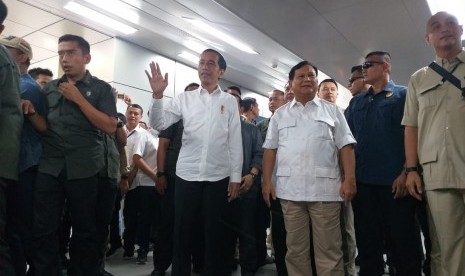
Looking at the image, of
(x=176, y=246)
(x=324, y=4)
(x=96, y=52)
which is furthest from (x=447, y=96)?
(x=96, y=52)

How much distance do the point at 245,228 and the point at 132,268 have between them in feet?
3.39

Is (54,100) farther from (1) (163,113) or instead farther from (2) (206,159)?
(2) (206,159)

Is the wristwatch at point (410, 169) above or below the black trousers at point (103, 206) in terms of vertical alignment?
above

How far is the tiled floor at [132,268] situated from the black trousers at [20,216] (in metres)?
1.05

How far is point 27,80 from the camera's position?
1.98 m

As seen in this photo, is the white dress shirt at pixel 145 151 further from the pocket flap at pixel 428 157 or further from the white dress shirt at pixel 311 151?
the pocket flap at pixel 428 157

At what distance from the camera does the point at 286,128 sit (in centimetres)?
214

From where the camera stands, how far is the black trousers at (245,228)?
2740mm

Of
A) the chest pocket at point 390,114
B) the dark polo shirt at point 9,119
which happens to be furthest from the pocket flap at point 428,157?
the dark polo shirt at point 9,119

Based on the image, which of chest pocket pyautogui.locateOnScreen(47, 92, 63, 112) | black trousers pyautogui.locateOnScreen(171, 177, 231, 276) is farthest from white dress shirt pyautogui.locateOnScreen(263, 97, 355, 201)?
chest pocket pyautogui.locateOnScreen(47, 92, 63, 112)

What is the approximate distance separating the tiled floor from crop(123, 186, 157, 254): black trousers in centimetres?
15

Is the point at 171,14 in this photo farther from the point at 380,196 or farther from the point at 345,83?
the point at 345,83

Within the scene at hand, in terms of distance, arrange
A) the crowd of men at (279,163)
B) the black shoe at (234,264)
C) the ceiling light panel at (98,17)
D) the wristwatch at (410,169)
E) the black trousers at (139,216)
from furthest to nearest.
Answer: the ceiling light panel at (98,17) < the black trousers at (139,216) < the black shoe at (234,264) < the wristwatch at (410,169) < the crowd of men at (279,163)

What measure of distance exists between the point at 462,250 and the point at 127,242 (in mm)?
2731
